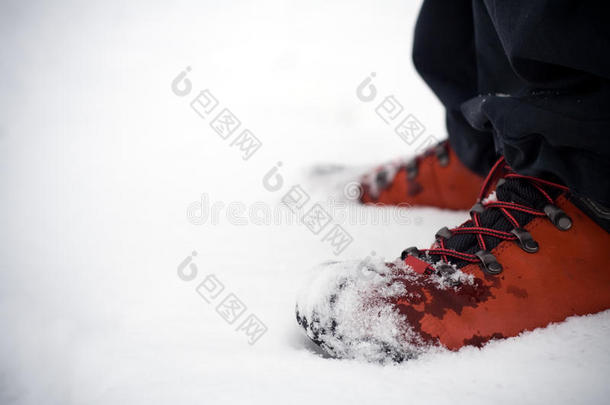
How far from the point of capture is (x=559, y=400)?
0.37 metres

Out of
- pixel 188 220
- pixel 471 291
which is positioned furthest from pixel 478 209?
pixel 188 220

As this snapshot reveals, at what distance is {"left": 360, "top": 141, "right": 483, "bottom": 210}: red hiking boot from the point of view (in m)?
0.79

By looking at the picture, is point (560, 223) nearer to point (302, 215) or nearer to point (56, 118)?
point (302, 215)

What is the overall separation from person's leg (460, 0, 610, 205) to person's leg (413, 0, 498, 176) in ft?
0.61

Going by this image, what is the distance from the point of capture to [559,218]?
49cm

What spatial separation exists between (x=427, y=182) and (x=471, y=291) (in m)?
0.40

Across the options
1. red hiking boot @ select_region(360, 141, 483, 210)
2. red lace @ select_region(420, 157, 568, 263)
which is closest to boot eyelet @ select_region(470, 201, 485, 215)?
red lace @ select_region(420, 157, 568, 263)

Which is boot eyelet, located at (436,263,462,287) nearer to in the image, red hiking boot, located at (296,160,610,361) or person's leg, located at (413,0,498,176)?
red hiking boot, located at (296,160,610,361)

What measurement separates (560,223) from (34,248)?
0.89 meters

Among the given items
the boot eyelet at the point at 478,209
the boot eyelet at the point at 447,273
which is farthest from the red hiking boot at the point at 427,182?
the boot eyelet at the point at 447,273

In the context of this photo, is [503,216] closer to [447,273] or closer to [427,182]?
[447,273]

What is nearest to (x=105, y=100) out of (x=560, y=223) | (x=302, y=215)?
(x=302, y=215)

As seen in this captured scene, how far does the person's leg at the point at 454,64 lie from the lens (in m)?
0.66

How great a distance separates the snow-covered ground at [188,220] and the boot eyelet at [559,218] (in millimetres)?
119
